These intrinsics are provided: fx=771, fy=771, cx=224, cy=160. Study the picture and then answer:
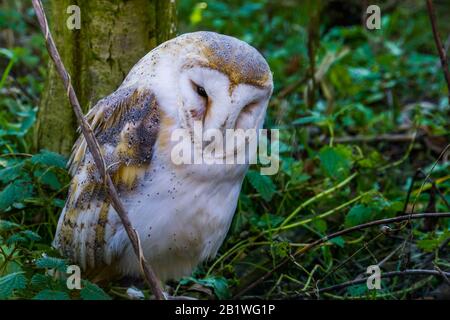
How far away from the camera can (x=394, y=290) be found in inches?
126

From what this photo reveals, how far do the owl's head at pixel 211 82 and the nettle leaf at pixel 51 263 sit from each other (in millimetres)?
569

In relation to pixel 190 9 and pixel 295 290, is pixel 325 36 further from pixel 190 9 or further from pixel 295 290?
pixel 295 290

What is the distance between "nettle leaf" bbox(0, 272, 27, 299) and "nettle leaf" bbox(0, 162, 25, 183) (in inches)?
22.6

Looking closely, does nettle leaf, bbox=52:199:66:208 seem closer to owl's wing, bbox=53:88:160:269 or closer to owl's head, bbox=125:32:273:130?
owl's wing, bbox=53:88:160:269

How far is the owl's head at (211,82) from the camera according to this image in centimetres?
236

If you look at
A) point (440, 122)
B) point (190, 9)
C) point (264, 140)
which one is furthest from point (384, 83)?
point (264, 140)

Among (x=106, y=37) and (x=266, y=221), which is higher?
(x=106, y=37)

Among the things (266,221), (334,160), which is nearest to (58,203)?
(266,221)

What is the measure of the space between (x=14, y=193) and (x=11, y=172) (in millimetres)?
110

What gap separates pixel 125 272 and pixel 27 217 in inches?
26.8

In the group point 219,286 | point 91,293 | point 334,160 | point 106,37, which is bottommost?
A: point 219,286

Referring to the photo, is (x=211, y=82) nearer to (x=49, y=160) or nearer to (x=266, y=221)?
(x=49, y=160)

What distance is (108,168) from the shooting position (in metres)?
2.51

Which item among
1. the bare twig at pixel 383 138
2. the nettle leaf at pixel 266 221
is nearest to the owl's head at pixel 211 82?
the nettle leaf at pixel 266 221
